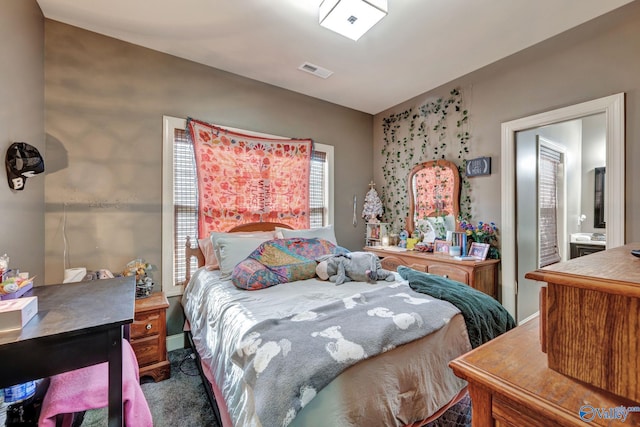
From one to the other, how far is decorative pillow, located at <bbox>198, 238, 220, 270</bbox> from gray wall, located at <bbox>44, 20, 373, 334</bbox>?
0.38 m

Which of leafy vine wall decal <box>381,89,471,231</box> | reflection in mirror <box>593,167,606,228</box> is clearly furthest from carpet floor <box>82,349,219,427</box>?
reflection in mirror <box>593,167,606,228</box>

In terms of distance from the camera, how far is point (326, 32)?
225cm

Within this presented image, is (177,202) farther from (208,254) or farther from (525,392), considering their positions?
(525,392)

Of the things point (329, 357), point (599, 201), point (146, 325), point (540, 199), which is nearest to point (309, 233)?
point (146, 325)

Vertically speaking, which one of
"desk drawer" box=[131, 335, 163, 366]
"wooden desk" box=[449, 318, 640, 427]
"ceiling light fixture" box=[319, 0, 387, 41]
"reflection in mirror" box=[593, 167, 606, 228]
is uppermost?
"ceiling light fixture" box=[319, 0, 387, 41]

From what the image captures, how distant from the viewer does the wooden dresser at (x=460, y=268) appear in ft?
8.46

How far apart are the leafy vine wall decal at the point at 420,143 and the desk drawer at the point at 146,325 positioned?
10.0 ft

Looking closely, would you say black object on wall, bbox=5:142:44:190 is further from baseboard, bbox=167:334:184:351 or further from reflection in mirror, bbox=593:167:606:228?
reflection in mirror, bbox=593:167:606:228

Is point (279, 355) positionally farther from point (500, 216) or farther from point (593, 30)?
point (593, 30)

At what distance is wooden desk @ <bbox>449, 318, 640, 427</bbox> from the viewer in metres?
0.49

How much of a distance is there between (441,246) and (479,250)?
0.40 m

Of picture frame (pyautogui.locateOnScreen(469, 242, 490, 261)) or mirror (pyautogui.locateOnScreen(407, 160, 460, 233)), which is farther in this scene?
mirror (pyautogui.locateOnScreen(407, 160, 460, 233))

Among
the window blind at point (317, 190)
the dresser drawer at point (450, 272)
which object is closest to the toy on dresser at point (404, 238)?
the dresser drawer at point (450, 272)

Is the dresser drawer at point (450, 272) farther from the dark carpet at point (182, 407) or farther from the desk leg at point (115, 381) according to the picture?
the desk leg at point (115, 381)
